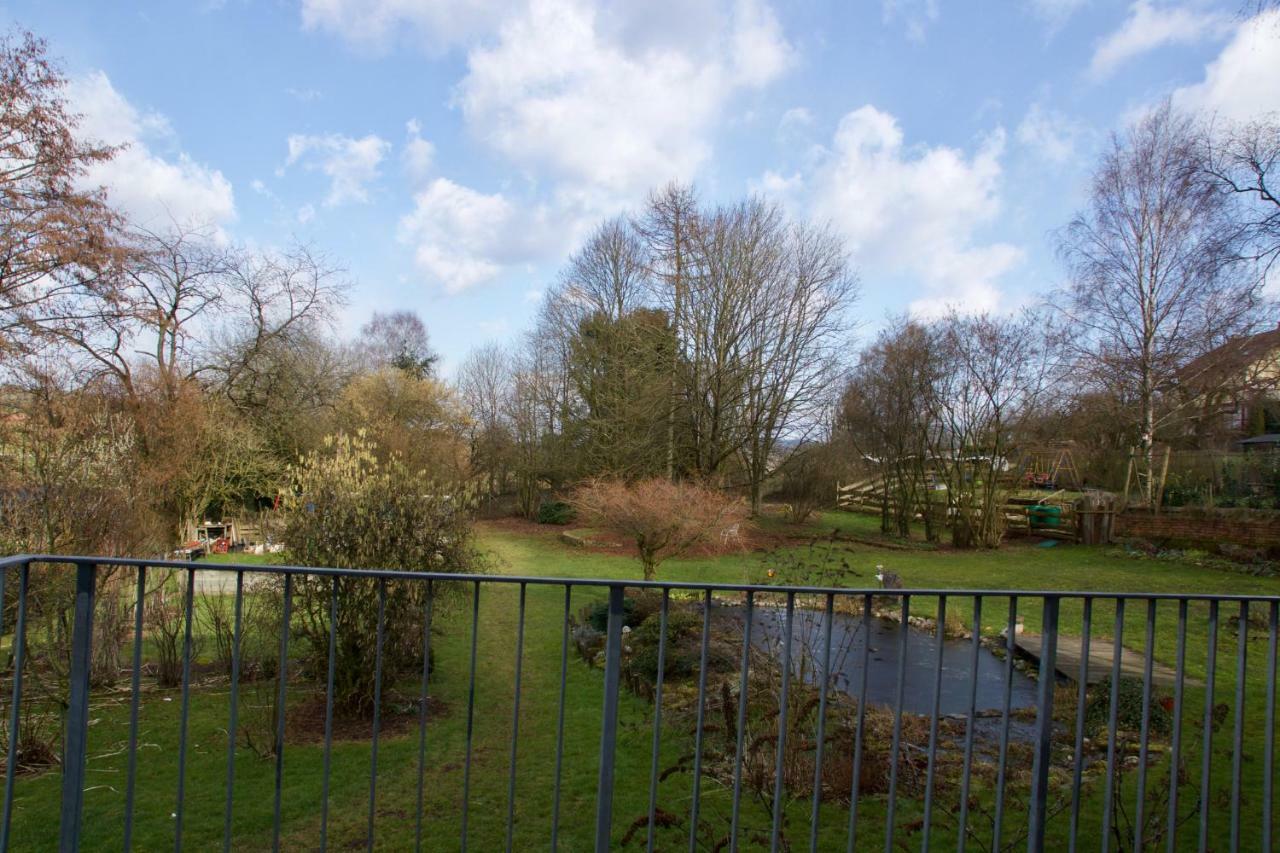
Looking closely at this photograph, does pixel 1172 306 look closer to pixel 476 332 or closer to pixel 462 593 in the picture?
pixel 462 593

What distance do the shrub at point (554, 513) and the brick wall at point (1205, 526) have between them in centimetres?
1579

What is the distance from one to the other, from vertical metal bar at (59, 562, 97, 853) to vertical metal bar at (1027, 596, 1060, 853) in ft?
8.94

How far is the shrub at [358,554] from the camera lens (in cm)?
657

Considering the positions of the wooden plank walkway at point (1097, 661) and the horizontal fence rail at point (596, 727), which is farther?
the wooden plank walkway at point (1097, 661)

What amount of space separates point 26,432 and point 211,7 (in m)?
4.83

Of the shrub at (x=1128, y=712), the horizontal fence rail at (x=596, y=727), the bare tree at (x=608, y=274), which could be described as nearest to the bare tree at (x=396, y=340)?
the bare tree at (x=608, y=274)

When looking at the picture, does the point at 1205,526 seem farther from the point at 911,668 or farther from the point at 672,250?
the point at 672,250

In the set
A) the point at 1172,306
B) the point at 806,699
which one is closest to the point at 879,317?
the point at 1172,306

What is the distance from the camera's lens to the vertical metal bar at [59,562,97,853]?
85.9 inches

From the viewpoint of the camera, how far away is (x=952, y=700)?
738 centimetres

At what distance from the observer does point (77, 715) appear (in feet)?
7.33

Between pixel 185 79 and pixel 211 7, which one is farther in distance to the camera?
pixel 185 79

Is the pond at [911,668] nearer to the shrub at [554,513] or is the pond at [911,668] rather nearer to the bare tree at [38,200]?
the bare tree at [38,200]

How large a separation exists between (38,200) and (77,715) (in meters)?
13.0
